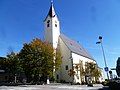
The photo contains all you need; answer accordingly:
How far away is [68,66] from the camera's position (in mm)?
62062

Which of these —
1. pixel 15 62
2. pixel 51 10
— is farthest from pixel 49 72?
pixel 51 10

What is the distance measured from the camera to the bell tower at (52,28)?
63.0 meters

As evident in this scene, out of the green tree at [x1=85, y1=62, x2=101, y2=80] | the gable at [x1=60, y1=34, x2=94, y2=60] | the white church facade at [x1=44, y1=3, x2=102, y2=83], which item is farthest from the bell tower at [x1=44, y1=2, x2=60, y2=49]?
the green tree at [x1=85, y1=62, x2=101, y2=80]

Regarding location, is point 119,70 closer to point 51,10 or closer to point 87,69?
point 87,69

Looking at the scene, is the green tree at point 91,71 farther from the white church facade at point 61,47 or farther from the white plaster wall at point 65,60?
the white plaster wall at point 65,60

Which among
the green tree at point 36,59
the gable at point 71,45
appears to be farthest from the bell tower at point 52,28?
the green tree at point 36,59

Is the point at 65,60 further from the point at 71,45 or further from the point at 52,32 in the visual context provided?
the point at 52,32

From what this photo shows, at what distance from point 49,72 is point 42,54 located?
413cm

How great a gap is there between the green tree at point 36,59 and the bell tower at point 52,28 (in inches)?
502

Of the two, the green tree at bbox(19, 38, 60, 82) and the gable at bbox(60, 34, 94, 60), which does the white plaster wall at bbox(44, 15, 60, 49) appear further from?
the green tree at bbox(19, 38, 60, 82)

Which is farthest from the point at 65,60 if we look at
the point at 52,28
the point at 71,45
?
the point at 52,28

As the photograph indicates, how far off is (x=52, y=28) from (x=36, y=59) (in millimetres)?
17694

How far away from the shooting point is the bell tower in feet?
207

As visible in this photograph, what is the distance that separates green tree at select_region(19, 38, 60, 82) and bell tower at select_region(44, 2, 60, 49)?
41.8ft
